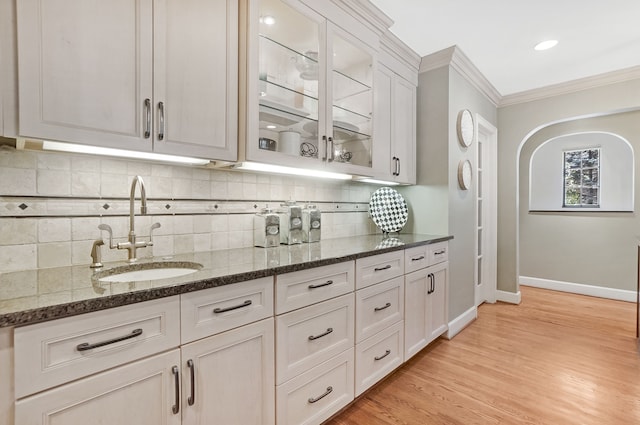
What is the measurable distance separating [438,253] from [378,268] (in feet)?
2.96

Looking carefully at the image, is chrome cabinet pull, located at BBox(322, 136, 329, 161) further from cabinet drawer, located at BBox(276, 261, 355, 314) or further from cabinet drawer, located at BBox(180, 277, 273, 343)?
cabinet drawer, located at BBox(180, 277, 273, 343)

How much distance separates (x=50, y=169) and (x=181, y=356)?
0.91 metres

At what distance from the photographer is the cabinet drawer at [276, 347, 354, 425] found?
131 cm

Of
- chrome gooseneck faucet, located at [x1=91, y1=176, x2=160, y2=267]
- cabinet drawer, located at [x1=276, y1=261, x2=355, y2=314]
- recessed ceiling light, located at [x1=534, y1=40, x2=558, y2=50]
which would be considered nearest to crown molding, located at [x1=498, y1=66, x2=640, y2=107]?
recessed ceiling light, located at [x1=534, y1=40, x2=558, y2=50]

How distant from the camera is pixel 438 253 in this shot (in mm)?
2455

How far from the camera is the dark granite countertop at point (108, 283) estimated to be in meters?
0.75

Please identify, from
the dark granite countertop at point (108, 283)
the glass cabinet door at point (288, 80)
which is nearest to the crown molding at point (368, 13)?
the glass cabinet door at point (288, 80)

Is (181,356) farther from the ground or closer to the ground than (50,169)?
closer to the ground

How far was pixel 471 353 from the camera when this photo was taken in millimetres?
2379

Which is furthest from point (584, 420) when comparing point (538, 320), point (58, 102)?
point (58, 102)

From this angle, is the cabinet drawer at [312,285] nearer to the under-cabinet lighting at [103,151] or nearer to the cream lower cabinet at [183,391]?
the cream lower cabinet at [183,391]

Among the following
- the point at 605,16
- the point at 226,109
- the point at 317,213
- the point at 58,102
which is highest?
the point at 605,16

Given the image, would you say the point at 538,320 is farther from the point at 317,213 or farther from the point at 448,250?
the point at 317,213

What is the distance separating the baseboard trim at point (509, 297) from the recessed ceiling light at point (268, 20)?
384 centimetres
